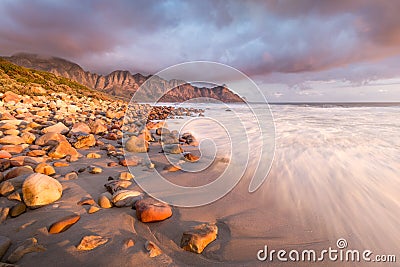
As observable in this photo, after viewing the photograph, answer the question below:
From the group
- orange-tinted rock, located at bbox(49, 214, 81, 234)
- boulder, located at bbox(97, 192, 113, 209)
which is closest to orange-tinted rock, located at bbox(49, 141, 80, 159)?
boulder, located at bbox(97, 192, 113, 209)

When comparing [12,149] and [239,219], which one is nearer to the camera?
[239,219]

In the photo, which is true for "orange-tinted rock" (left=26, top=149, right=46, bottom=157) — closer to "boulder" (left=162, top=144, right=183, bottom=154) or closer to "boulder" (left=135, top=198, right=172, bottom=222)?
"boulder" (left=162, top=144, right=183, bottom=154)

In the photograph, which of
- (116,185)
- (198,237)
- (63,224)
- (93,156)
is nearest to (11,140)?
(93,156)

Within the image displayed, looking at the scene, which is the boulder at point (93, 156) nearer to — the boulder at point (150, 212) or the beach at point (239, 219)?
the beach at point (239, 219)

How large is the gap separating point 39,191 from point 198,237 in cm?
190

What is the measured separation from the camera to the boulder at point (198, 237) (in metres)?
1.67

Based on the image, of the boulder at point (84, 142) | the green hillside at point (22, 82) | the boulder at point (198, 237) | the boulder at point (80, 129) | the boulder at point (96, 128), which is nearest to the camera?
the boulder at point (198, 237)

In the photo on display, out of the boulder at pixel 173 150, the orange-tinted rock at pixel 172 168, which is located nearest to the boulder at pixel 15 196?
the orange-tinted rock at pixel 172 168

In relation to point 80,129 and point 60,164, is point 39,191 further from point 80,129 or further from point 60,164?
point 80,129

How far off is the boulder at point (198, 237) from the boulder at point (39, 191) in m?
1.69

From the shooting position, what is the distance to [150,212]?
204cm

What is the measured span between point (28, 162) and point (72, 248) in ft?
8.09

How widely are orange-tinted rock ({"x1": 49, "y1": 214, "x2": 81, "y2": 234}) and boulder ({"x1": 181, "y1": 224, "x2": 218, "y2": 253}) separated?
1.11 meters

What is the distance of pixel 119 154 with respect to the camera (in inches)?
169
